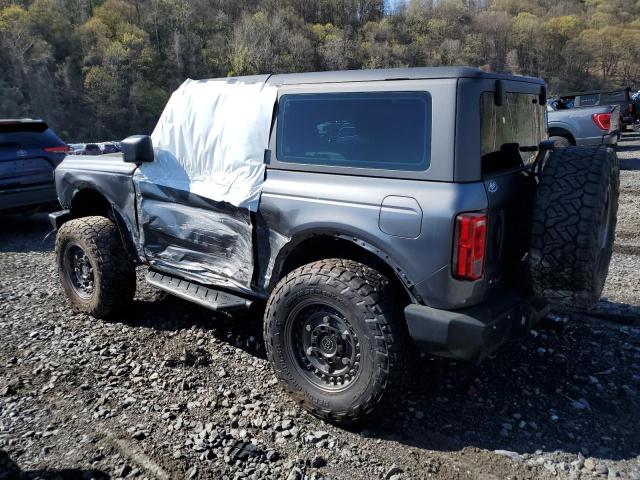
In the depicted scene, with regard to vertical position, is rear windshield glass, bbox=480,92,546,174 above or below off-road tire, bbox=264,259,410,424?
above

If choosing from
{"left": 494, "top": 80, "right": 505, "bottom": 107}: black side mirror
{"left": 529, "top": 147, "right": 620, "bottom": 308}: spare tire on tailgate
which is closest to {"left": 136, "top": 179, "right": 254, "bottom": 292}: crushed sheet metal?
{"left": 494, "top": 80, "right": 505, "bottom": 107}: black side mirror

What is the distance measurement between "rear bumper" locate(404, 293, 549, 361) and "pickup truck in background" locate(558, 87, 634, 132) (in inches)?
568

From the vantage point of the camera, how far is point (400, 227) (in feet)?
9.25

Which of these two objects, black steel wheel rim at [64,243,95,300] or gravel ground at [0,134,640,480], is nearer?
gravel ground at [0,134,640,480]

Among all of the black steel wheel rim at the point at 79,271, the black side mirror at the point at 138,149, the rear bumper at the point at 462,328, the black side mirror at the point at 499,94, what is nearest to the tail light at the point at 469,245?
the rear bumper at the point at 462,328

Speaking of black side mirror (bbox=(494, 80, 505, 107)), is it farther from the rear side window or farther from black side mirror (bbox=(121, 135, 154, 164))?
black side mirror (bbox=(121, 135, 154, 164))

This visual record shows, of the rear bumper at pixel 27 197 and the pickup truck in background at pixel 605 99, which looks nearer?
the rear bumper at pixel 27 197

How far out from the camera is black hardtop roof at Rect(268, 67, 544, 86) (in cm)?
280

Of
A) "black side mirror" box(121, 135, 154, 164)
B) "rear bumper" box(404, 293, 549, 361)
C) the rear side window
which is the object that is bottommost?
"rear bumper" box(404, 293, 549, 361)

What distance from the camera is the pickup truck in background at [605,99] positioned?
52.8 feet

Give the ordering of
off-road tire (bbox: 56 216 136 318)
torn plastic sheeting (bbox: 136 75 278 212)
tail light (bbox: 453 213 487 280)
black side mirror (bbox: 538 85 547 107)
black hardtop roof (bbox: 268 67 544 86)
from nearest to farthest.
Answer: tail light (bbox: 453 213 487 280) < black hardtop roof (bbox: 268 67 544 86) < torn plastic sheeting (bbox: 136 75 278 212) < black side mirror (bbox: 538 85 547 107) < off-road tire (bbox: 56 216 136 318)

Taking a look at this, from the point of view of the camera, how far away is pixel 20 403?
11.4ft

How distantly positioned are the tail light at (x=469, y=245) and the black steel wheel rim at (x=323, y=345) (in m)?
0.73

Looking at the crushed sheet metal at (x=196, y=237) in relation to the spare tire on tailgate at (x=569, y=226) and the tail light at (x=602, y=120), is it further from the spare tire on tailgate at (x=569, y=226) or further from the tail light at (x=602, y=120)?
the tail light at (x=602, y=120)
